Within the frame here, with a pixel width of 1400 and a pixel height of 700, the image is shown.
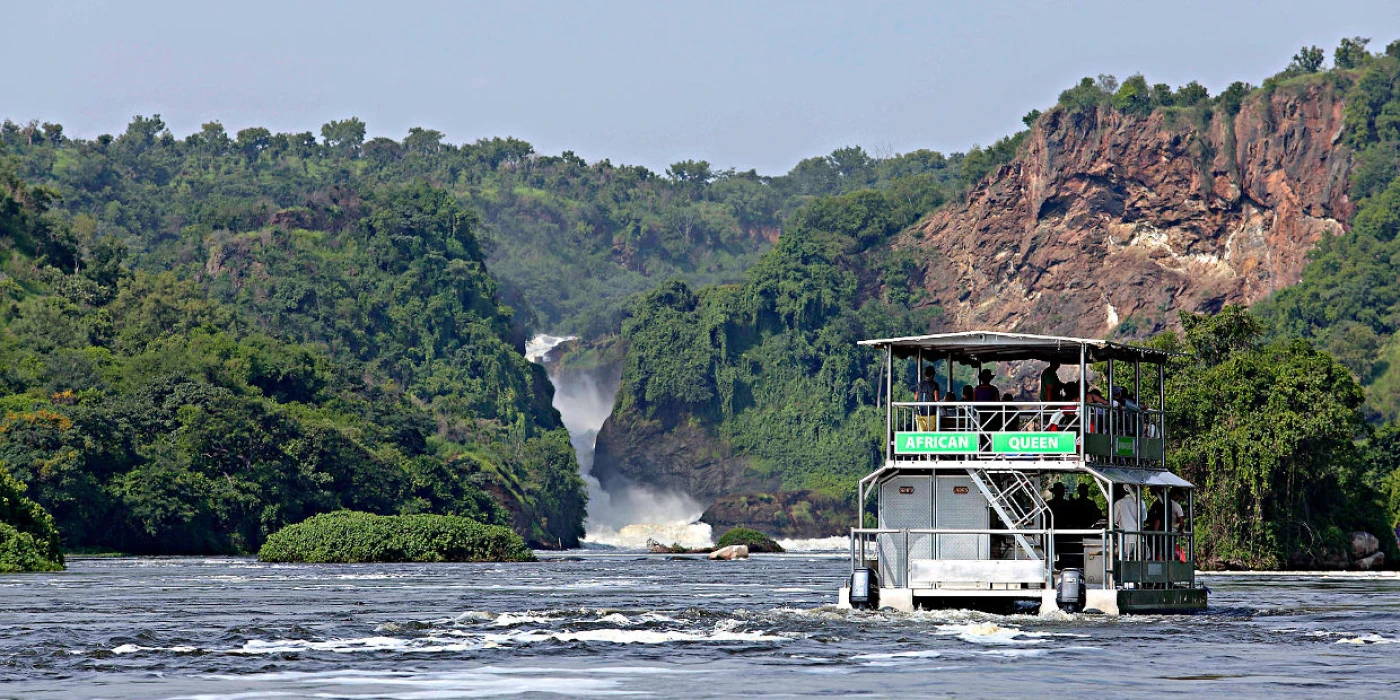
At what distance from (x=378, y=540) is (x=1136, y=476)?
49940mm

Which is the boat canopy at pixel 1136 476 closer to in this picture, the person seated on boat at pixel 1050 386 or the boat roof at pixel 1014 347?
the person seated on boat at pixel 1050 386

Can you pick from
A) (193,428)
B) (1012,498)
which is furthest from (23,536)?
(193,428)

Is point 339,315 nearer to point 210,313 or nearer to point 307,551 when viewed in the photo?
point 210,313

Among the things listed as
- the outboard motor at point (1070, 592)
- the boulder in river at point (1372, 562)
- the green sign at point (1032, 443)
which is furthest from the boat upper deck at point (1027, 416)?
the boulder in river at point (1372, 562)

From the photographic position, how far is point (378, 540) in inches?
3413

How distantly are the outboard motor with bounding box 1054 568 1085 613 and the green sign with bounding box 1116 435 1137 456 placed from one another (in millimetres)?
3788

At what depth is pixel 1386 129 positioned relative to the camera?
19600cm

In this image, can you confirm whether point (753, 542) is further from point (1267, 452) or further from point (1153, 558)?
point (1153, 558)

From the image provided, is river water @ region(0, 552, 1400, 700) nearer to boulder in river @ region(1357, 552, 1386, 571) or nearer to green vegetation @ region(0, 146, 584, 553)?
boulder in river @ region(1357, 552, 1386, 571)

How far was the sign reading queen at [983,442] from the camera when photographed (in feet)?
135

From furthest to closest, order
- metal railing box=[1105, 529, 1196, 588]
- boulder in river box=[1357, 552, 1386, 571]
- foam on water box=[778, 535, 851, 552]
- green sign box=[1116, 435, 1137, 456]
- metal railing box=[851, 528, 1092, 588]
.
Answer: foam on water box=[778, 535, 851, 552]
boulder in river box=[1357, 552, 1386, 571]
green sign box=[1116, 435, 1137, 456]
metal railing box=[1105, 529, 1196, 588]
metal railing box=[851, 528, 1092, 588]

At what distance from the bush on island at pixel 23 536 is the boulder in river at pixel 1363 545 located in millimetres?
55647

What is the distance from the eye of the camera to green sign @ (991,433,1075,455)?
135ft

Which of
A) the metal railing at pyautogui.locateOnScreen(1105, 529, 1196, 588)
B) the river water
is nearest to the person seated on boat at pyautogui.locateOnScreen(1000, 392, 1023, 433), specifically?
the metal railing at pyautogui.locateOnScreen(1105, 529, 1196, 588)
